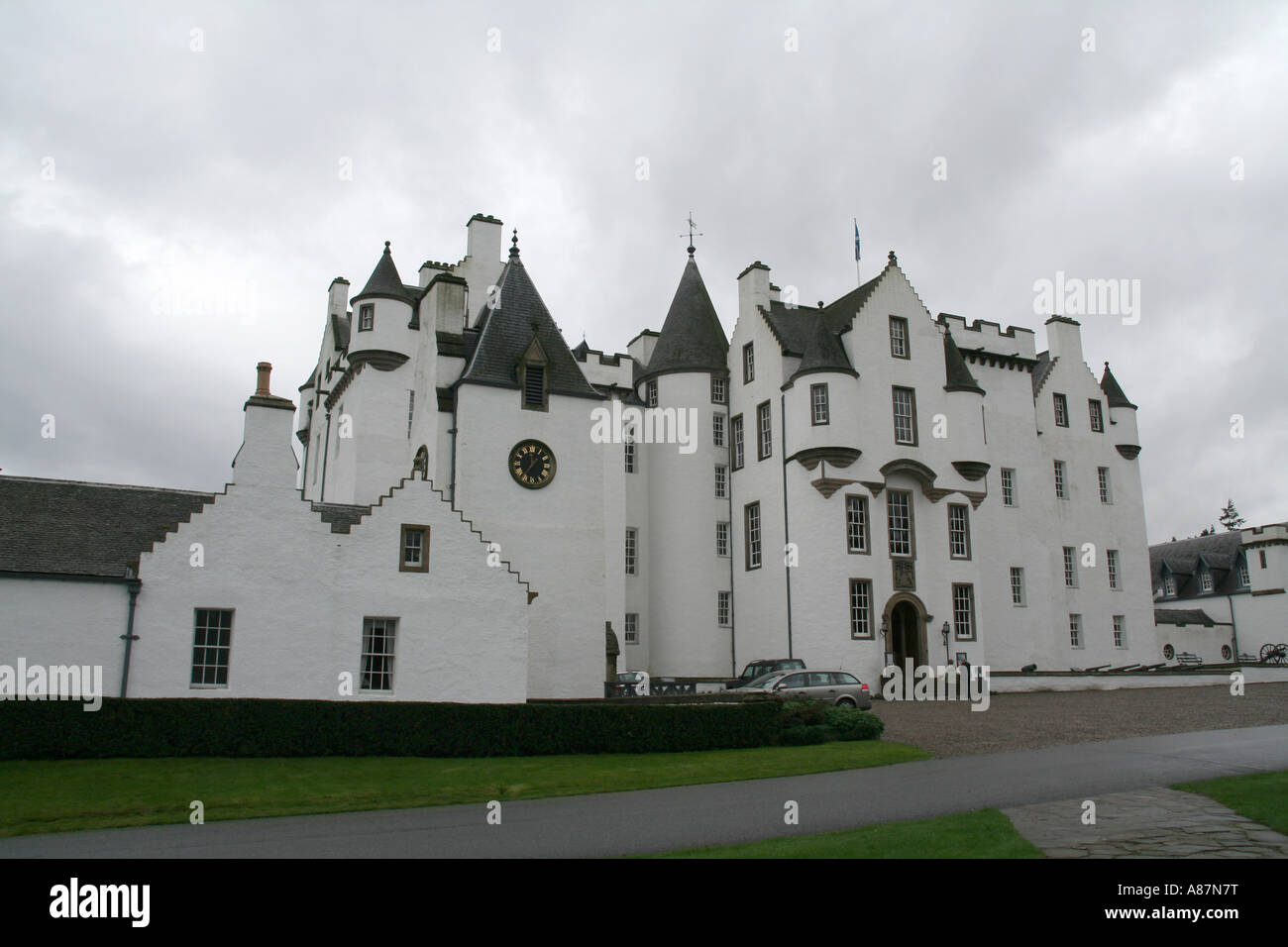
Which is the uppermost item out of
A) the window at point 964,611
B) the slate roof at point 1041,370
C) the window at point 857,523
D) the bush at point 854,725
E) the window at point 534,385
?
the slate roof at point 1041,370

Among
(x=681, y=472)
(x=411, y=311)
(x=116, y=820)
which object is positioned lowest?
(x=116, y=820)

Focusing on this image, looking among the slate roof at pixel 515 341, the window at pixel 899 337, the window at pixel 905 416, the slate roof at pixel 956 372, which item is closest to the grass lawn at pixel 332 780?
the slate roof at pixel 515 341

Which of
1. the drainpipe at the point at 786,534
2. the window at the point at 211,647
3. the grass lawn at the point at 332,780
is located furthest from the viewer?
the drainpipe at the point at 786,534

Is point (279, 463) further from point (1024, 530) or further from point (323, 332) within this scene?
point (1024, 530)

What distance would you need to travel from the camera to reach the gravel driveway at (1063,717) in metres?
23.2

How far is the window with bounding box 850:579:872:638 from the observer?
3822cm

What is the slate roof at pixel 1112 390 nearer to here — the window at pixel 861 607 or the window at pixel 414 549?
the window at pixel 861 607

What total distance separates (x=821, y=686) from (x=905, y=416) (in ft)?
51.3

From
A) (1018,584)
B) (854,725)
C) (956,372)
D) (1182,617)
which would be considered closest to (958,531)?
(1018,584)

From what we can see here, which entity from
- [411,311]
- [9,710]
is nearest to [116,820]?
[9,710]

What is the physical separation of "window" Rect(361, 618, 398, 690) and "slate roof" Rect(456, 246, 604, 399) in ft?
34.9

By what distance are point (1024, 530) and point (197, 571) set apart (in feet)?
120

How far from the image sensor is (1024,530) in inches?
1811

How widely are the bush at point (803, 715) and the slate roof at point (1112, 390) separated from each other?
113ft
